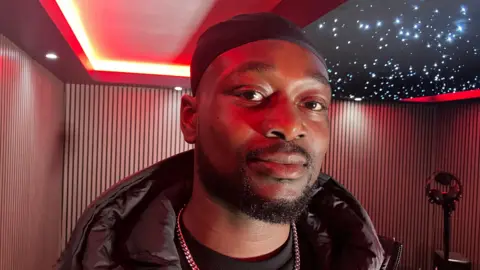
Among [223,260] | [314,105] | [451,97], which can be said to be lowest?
[223,260]

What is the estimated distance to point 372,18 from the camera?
219cm

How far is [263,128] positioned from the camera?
89 cm

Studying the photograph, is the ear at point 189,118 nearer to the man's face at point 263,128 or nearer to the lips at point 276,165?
the man's face at point 263,128

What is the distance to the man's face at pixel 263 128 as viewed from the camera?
2.89 ft

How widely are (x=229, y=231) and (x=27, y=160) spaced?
107 inches

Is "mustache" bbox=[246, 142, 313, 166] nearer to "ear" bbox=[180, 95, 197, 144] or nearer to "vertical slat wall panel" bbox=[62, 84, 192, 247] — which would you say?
"ear" bbox=[180, 95, 197, 144]

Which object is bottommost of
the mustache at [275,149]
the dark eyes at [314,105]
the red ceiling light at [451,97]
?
the mustache at [275,149]

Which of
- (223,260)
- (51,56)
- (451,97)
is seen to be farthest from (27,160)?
(451,97)

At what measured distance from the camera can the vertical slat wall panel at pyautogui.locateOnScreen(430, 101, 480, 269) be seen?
5.16 meters

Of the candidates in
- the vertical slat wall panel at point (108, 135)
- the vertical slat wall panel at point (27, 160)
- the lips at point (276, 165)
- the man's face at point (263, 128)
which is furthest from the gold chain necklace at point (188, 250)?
the vertical slat wall panel at point (108, 135)

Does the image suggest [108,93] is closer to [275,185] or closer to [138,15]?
[138,15]

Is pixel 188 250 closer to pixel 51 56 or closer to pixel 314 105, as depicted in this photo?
pixel 314 105

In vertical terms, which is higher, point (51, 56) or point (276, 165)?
point (51, 56)

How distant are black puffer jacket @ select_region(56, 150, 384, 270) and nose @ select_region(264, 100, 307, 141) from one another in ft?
1.26
